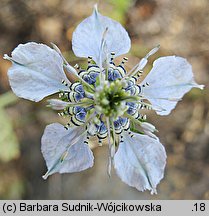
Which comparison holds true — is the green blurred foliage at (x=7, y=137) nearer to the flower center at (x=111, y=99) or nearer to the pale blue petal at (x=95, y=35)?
the pale blue petal at (x=95, y=35)

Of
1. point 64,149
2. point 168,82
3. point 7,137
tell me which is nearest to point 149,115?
point 7,137

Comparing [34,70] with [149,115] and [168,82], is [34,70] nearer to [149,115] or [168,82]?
[168,82]

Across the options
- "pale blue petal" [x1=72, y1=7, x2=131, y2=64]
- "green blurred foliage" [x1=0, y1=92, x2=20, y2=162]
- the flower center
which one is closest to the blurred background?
"green blurred foliage" [x1=0, y1=92, x2=20, y2=162]

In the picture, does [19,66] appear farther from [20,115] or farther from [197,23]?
[197,23]

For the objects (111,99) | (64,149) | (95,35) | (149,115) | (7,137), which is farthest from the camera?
(149,115)

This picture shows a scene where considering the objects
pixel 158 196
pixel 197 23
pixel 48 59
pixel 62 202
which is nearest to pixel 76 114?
pixel 48 59

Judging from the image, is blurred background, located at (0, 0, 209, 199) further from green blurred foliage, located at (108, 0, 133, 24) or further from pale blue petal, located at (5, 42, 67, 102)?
pale blue petal, located at (5, 42, 67, 102)

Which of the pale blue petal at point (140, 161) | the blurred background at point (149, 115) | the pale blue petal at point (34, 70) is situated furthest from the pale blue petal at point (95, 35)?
the blurred background at point (149, 115)

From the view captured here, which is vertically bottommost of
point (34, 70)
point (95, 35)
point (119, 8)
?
point (34, 70)
